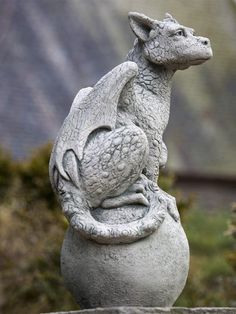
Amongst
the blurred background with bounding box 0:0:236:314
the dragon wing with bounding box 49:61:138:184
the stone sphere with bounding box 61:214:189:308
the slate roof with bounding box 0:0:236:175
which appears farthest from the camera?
the slate roof with bounding box 0:0:236:175

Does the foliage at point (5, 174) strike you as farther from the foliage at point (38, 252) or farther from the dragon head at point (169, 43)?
the dragon head at point (169, 43)

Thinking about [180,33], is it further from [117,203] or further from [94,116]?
[117,203]

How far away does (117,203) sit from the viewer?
6996 mm

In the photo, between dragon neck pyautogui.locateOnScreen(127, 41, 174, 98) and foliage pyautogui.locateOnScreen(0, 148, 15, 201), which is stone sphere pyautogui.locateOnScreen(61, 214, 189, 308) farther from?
foliage pyautogui.locateOnScreen(0, 148, 15, 201)

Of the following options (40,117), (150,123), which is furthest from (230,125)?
(150,123)

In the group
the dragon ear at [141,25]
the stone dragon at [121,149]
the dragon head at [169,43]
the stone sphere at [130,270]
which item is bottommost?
the stone sphere at [130,270]

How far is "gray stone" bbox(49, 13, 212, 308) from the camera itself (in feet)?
22.5

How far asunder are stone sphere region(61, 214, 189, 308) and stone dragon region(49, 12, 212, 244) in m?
0.07

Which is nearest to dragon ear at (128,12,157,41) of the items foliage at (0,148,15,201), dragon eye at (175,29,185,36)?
dragon eye at (175,29,185,36)

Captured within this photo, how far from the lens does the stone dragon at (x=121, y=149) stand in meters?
6.95

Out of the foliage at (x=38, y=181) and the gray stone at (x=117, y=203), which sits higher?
the foliage at (x=38, y=181)

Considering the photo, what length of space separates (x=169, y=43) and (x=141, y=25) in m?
0.21

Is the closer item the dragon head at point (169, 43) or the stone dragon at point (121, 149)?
the stone dragon at point (121, 149)

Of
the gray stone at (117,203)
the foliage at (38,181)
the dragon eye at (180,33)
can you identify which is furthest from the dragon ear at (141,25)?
the foliage at (38,181)
